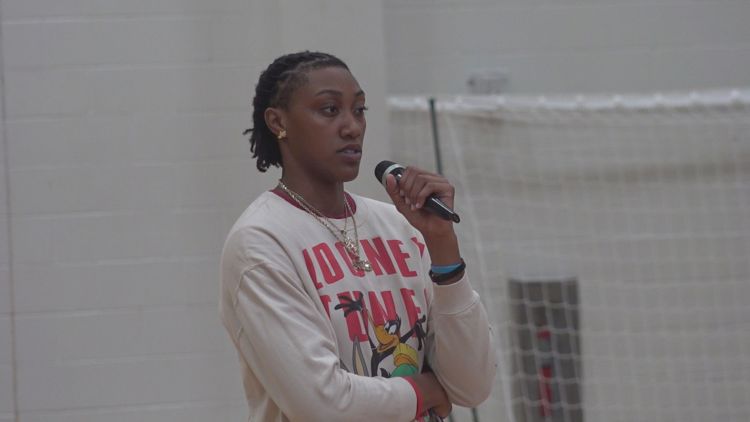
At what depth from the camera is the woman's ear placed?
1.88 meters

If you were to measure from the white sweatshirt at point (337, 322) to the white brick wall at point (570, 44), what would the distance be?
2308 mm

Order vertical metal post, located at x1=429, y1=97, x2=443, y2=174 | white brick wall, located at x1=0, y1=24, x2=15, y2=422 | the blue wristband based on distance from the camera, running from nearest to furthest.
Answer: the blue wristband, white brick wall, located at x1=0, y1=24, x2=15, y2=422, vertical metal post, located at x1=429, y1=97, x2=443, y2=174

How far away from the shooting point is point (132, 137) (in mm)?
3787

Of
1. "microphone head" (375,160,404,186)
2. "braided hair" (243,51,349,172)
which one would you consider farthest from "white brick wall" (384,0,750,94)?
"microphone head" (375,160,404,186)

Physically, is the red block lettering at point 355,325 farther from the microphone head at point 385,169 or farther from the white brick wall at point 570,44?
the white brick wall at point 570,44

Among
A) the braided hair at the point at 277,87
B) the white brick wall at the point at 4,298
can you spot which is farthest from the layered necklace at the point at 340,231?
the white brick wall at the point at 4,298

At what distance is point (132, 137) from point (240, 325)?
7.26 ft

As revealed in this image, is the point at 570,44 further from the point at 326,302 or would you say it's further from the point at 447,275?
the point at 326,302

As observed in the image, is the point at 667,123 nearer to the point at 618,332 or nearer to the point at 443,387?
the point at 618,332

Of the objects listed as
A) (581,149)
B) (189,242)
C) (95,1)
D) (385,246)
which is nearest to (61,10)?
(95,1)

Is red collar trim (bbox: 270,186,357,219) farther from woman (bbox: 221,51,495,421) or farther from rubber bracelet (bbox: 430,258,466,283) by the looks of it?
rubber bracelet (bbox: 430,258,466,283)

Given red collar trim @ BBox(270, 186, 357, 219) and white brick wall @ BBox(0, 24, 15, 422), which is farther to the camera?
white brick wall @ BBox(0, 24, 15, 422)

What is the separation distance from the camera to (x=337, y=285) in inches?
68.1

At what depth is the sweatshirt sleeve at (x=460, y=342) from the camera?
1766 mm
